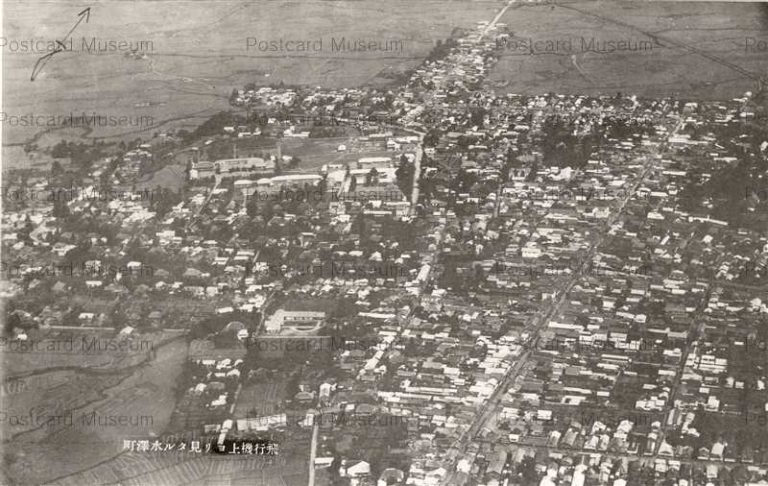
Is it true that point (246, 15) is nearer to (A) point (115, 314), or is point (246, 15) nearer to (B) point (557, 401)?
(A) point (115, 314)

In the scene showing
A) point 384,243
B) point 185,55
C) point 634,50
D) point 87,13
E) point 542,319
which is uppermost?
point 87,13

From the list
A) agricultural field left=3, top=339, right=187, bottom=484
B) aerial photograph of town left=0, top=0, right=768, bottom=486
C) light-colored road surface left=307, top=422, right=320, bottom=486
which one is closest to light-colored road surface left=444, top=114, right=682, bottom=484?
aerial photograph of town left=0, top=0, right=768, bottom=486

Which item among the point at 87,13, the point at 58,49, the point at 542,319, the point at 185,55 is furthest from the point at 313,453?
the point at 87,13

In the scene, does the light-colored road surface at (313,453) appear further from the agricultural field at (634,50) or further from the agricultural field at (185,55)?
the agricultural field at (634,50)

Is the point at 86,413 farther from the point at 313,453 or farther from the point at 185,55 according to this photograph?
the point at 185,55

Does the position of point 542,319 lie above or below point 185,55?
below

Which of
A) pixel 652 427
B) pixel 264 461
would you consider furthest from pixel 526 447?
pixel 264 461

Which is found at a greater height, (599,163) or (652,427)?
(599,163)
